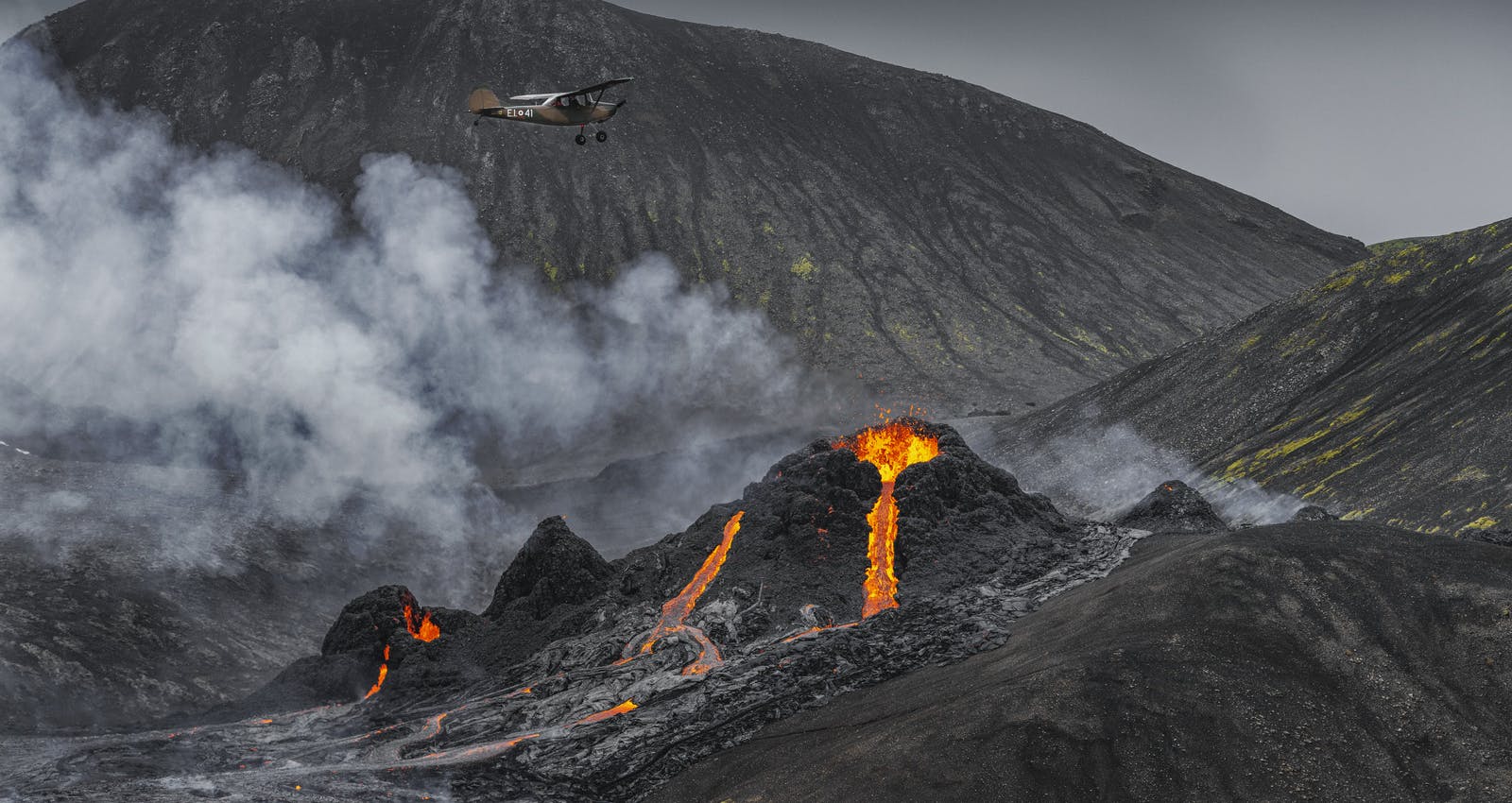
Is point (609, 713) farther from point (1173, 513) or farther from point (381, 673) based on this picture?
point (1173, 513)

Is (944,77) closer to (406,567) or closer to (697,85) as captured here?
(697,85)

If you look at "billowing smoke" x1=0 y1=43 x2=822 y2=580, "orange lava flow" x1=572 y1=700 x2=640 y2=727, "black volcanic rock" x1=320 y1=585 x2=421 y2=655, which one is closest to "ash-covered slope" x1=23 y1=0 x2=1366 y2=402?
"billowing smoke" x1=0 y1=43 x2=822 y2=580

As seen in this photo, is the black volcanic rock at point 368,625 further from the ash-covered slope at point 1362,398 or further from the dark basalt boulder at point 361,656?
the ash-covered slope at point 1362,398

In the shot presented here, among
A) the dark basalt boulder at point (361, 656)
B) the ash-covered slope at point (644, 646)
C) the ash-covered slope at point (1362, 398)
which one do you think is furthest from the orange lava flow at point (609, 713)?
the ash-covered slope at point (1362, 398)

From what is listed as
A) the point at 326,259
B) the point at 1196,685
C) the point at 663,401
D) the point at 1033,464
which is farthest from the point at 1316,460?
the point at 326,259

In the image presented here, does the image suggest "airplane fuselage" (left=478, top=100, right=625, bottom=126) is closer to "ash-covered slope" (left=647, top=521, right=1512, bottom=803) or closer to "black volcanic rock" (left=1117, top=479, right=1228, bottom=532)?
"black volcanic rock" (left=1117, top=479, right=1228, bottom=532)

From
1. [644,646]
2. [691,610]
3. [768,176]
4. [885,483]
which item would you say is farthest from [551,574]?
[768,176]
